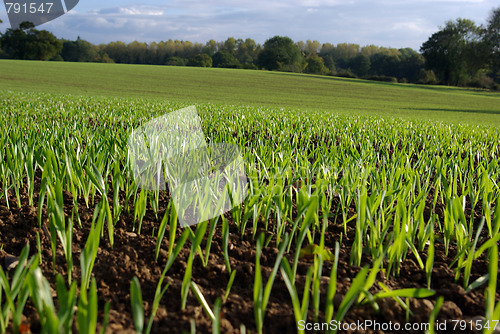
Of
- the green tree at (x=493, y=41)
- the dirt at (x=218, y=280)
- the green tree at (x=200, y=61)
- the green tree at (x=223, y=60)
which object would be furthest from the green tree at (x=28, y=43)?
the dirt at (x=218, y=280)

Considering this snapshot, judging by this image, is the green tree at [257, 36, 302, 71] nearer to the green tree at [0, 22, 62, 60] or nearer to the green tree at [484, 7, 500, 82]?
the green tree at [484, 7, 500, 82]

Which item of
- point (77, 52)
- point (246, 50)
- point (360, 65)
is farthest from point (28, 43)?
point (360, 65)

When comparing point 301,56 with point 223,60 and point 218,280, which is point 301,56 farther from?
point 218,280

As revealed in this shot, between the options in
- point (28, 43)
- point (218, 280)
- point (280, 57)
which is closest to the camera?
point (218, 280)

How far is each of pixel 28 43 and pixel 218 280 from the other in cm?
7811

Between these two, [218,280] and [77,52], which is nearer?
[218,280]

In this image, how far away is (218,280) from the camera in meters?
1.24

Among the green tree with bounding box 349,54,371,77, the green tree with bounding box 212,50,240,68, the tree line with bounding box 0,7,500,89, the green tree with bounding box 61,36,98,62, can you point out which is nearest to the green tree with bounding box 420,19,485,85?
the tree line with bounding box 0,7,500,89

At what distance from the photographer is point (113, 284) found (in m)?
1.20

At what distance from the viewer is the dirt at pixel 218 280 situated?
40.1 inches

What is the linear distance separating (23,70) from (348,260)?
41.6 metres

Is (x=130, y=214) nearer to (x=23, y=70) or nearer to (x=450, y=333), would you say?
(x=450, y=333)

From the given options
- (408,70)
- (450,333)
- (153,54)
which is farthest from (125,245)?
(153,54)

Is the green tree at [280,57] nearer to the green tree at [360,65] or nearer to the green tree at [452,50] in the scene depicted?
the green tree at [360,65]
